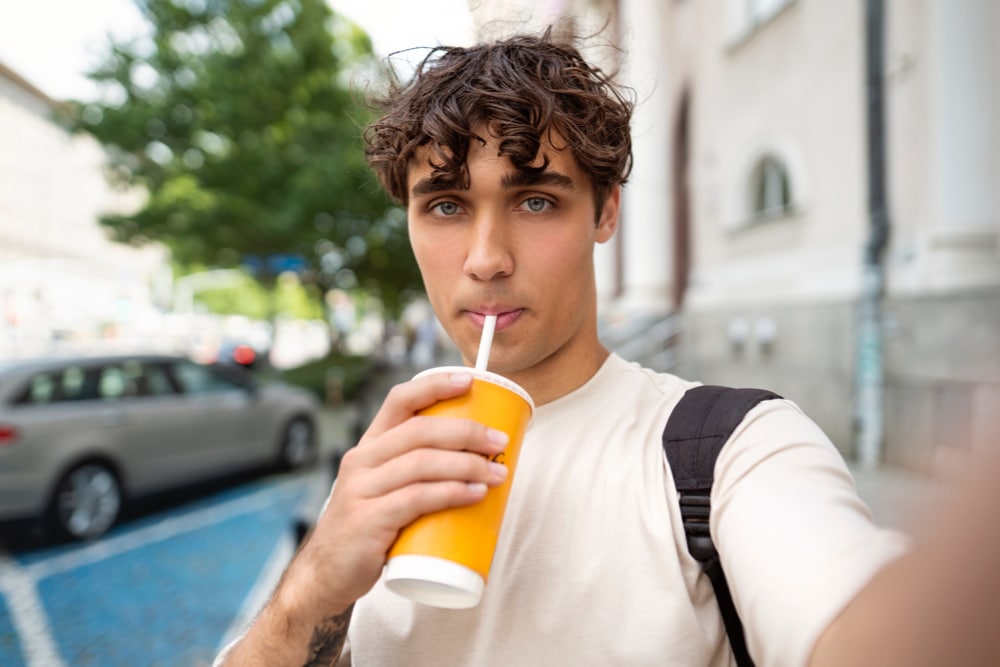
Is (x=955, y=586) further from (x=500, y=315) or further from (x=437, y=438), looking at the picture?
(x=500, y=315)

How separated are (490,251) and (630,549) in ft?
1.72

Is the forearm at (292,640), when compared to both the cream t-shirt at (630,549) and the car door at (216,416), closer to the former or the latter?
the cream t-shirt at (630,549)

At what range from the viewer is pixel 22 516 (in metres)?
5.45

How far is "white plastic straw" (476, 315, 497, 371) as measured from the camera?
1.11m

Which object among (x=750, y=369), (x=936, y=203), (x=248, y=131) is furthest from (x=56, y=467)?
(x=248, y=131)

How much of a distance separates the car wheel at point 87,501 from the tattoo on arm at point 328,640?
5618mm

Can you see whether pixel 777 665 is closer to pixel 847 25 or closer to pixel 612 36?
pixel 612 36

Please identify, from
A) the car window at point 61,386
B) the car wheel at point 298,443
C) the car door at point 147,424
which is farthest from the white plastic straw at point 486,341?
the car wheel at point 298,443

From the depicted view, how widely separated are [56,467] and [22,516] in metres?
0.42

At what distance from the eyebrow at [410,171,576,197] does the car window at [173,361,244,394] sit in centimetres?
673

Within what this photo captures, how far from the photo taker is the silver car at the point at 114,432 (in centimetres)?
551

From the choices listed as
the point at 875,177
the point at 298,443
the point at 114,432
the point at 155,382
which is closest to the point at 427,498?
the point at 875,177

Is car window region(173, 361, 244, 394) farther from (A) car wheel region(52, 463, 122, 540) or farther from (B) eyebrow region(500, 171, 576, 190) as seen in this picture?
(B) eyebrow region(500, 171, 576, 190)

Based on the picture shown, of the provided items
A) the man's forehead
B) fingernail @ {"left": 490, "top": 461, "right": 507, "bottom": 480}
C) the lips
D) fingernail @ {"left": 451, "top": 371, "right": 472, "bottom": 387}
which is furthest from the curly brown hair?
fingernail @ {"left": 490, "top": 461, "right": 507, "bottom": 480}
